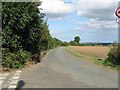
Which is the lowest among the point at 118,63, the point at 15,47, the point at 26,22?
the point at 118,63

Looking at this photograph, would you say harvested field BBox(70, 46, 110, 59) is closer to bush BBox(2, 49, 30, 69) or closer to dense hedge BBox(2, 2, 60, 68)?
dense hedge BBox(2, 2, 60, 68)

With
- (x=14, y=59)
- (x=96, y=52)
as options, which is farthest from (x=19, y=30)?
(x=96, y=52)

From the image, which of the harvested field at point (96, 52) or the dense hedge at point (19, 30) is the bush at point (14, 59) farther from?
the harvested field at point (96, 52)

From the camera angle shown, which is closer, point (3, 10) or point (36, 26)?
point (3, 10)

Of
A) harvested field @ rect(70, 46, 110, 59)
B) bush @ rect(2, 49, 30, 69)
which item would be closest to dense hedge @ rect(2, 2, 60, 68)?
bush @ rect(2, 49, 30, 69)

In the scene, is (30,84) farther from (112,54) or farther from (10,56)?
(112,54)

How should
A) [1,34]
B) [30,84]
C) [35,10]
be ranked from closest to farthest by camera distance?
[30,84]
[1,34]
[35,10]

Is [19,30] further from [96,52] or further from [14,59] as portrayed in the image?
[96,52]

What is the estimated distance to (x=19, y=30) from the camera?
22.8m

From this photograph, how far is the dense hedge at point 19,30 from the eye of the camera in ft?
67.1

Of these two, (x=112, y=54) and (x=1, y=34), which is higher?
(x=1, y=34)

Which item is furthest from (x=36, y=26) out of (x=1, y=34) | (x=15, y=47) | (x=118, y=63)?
(x=118, y=63)

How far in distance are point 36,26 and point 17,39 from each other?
250 cm

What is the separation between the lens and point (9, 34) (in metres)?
21.0
